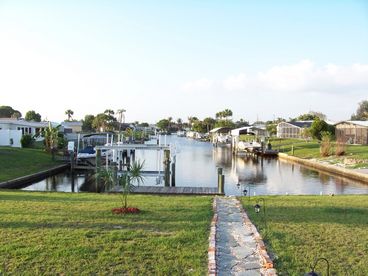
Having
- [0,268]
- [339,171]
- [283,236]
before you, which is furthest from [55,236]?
[339,171]

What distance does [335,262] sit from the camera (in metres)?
7.46

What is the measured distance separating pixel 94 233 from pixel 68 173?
96.8ft

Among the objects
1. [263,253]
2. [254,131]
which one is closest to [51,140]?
[263,253]

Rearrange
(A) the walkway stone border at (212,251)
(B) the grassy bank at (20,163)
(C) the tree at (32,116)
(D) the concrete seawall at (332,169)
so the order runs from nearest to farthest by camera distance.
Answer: (A) the walkway stone border at (212,251), (B) the grassy bank at (20,163), (D) the concrete seawall at (332,169), (C) the tree at (32,116)

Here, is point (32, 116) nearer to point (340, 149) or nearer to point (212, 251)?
point (340, 149)

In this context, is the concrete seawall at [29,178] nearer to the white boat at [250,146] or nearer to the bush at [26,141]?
the bush at [26,141]

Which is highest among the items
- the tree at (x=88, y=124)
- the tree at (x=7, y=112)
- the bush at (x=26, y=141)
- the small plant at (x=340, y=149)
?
the tree at (x=7, y=112)

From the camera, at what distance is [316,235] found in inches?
371

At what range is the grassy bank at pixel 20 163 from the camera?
28.9 metres

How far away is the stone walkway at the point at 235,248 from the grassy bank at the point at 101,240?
1.22ft

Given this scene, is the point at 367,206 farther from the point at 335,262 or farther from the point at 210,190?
the point at 210,190

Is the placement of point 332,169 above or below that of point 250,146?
below

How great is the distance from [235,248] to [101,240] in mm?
2953

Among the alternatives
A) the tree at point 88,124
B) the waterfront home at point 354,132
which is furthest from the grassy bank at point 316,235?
the tree at point 88,124
